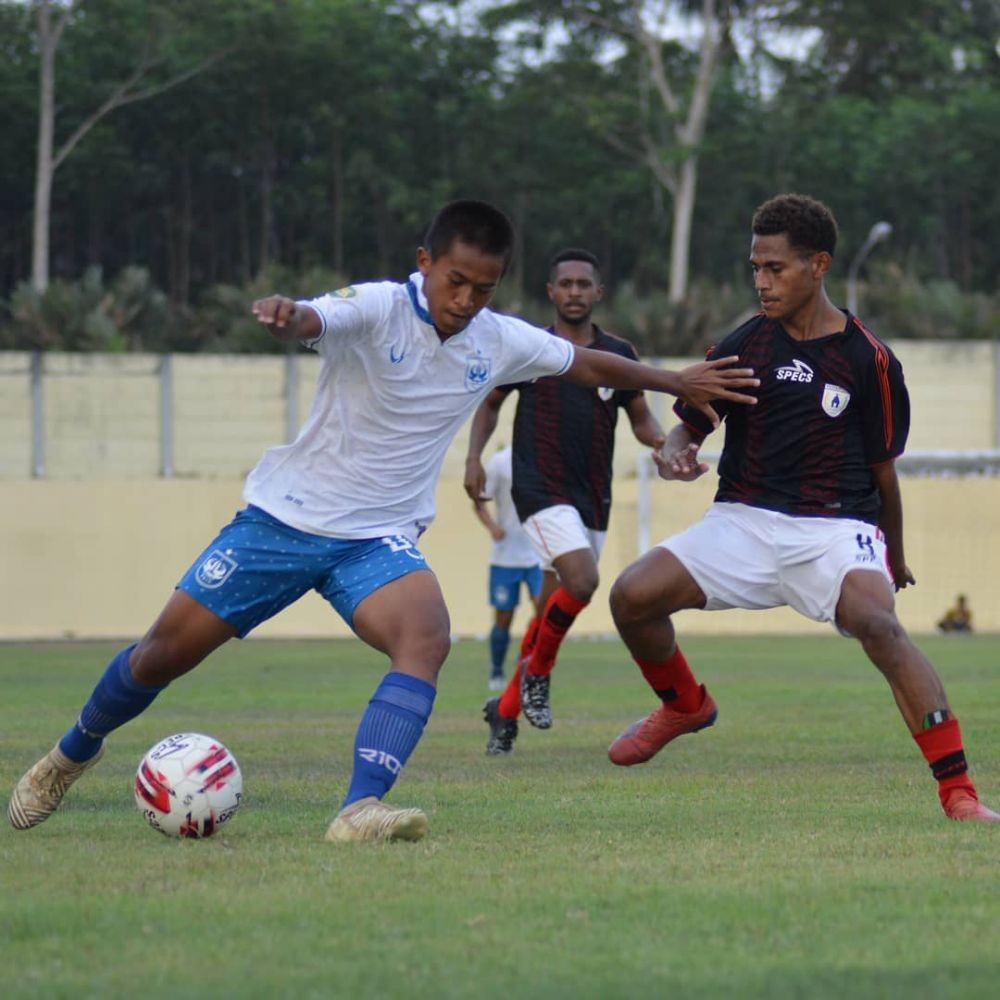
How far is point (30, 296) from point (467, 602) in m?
11.8

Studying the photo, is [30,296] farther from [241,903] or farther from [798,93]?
[241,903]

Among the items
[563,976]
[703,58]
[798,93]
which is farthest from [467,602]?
[798,93]

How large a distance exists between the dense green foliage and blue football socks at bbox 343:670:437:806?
133 feet

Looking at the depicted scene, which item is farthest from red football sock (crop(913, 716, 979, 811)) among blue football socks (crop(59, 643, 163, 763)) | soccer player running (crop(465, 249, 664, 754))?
soccer player running (crop(465, 249, 664, 754))

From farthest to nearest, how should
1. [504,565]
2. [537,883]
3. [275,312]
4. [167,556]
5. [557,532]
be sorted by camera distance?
[167,556]
[504,565]
[557,532]
[275,312]
[537,883]

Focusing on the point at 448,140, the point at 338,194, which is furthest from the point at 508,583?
the point at 448,140

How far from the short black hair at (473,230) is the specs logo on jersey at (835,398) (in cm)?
158

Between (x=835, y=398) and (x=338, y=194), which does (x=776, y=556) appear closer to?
(x=835, y=398)

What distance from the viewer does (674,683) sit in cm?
845

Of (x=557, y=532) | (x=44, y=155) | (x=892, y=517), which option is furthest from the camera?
(x=44, y=155)

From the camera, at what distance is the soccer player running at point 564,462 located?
34.5 feet

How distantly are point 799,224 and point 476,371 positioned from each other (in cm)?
151

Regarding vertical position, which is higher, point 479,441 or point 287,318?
point 287,318

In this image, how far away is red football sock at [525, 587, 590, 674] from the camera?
34.1 feet
